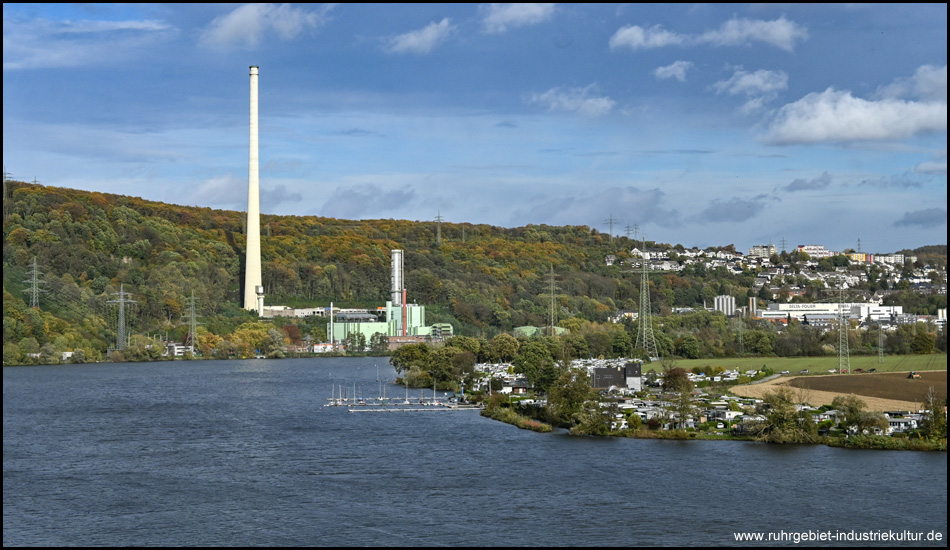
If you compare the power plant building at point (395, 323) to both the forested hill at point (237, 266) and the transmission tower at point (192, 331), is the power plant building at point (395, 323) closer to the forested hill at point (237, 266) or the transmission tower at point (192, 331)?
the forested hill at point (237, 266)

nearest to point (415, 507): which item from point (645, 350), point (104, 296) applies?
point (645, 350)

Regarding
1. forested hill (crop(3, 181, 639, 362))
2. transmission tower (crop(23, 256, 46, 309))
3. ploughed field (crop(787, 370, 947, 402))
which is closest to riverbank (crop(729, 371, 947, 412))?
ploughed field (crop(787, 370, 947, 402))

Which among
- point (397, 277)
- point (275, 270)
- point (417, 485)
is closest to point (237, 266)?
point (275, 270)

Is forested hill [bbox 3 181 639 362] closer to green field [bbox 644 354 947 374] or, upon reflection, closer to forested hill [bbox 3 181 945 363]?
forested hill [bbox 3 181 945 363]

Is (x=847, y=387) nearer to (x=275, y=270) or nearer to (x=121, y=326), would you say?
(x=121, y=326)

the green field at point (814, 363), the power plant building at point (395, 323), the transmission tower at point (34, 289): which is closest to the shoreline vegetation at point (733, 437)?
the green field at point (814, 363)

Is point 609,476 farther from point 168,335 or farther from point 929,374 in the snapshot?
point 168,335
